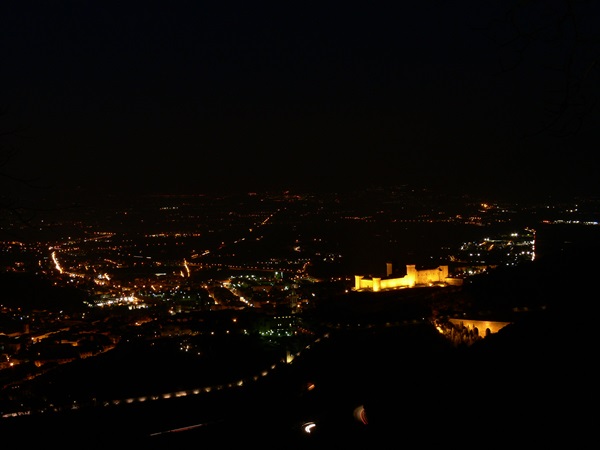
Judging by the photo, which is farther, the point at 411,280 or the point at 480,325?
the point at 411,280

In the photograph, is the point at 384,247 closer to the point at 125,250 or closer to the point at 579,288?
the point at 125,250

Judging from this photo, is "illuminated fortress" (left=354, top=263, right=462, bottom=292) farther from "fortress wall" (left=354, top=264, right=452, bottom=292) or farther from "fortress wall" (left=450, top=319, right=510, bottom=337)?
"fortress wall" (left=450, top=319, right=510, bottom=337)

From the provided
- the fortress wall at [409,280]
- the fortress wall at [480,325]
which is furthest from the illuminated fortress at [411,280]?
the fortress wall at [480,325]

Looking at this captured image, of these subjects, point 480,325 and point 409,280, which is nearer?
point 480,325

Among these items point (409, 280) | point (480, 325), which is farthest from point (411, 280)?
point (480, 325)

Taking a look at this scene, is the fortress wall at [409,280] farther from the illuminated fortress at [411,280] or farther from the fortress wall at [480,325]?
the fortress wall at [480,325]

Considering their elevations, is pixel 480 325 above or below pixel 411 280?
above

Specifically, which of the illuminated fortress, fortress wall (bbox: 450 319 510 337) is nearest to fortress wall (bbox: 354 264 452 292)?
the illuminated fortress

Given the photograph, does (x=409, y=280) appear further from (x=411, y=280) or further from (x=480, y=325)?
(x=480, y=325)

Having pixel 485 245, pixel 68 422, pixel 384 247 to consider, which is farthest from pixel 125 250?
pixel 68 422
